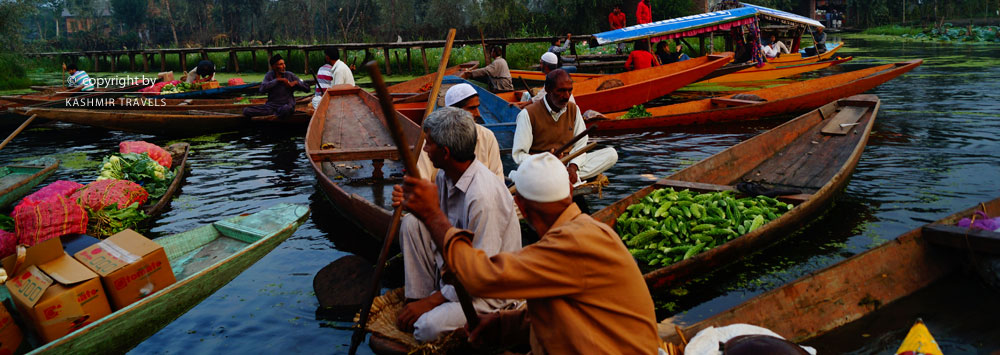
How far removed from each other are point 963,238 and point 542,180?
322 centimetres

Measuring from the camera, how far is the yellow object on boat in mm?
2490

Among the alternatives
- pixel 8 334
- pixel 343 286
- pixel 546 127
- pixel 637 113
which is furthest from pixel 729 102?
pixel 8 334

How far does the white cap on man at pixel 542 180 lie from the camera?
199 cm

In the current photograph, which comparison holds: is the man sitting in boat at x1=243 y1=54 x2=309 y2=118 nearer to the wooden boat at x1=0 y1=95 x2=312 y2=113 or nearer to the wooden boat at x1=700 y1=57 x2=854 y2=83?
the wooden boat at x1=0 y1=95 x2=312 y2=113

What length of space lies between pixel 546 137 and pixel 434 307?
258 centimetres

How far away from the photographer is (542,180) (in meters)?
2.01

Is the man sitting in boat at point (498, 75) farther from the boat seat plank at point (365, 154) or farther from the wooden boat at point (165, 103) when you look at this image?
the boat seat plank at point (365, 154)

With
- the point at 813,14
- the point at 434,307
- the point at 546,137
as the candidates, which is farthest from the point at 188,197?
the point at 813,14

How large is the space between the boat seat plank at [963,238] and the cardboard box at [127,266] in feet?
15.7

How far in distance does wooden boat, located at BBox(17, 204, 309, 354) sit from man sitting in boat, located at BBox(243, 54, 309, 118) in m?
5.84

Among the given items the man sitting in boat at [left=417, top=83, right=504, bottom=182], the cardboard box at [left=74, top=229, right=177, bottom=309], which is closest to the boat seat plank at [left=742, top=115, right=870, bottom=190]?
the man sitting in boat at [left=417, top=83, right=504, bottom=182]

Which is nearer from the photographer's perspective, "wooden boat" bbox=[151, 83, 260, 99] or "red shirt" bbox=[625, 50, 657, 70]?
"red shirt" bbox=[625, 50, 657, 70]

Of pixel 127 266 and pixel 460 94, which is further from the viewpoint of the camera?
pixel 460 94

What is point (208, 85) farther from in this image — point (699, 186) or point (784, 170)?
point (784, 170)
